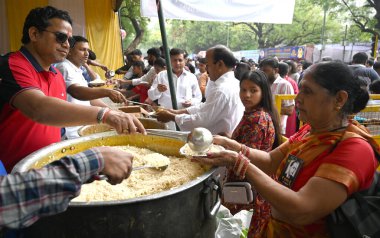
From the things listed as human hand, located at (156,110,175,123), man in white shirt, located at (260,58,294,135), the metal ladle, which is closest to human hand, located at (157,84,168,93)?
human hand, located at (156,110,175,123)

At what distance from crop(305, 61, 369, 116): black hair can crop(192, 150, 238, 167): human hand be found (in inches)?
23.7

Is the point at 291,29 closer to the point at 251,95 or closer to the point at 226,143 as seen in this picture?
the point at 251,95

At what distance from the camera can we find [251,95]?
2574 mm

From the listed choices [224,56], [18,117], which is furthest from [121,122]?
[224,56]

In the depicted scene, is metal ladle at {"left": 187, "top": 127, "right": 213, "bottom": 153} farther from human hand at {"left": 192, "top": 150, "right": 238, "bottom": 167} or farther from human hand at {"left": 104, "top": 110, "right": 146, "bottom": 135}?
human hand at {"left": 104, "top": 110, "right": 146, "bottom": 135}

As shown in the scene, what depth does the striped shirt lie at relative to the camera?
0.82 meters

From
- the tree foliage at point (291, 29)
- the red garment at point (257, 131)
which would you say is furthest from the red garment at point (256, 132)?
the tree foliage at point (291, 29)

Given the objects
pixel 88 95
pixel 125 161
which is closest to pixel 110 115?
pixel 125 161

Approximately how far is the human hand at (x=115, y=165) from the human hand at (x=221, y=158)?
572 mm

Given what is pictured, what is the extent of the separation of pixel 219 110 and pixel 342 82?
1.68m

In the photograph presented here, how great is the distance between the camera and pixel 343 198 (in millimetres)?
1264

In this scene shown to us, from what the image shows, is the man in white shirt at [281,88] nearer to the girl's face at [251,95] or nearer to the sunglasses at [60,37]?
the girl's face at [251,95]

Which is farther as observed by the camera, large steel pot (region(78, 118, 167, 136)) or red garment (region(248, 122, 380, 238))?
large steel pot (region(78, 118, 167, 136))

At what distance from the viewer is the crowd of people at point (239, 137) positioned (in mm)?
940
